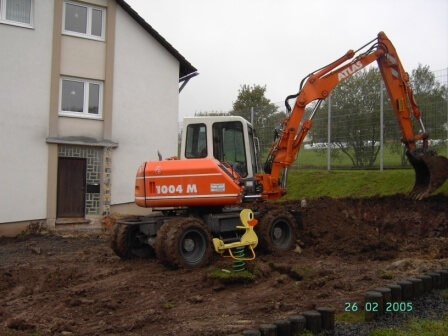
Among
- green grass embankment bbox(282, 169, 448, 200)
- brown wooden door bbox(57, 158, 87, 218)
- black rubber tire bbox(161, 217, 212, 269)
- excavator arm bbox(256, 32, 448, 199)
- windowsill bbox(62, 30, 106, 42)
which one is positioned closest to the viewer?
black rubber tire bbox(161, 217, 212, 269)

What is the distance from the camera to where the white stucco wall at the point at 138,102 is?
17500mm

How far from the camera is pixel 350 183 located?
15727mm

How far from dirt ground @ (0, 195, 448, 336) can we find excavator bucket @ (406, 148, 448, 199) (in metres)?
0.43

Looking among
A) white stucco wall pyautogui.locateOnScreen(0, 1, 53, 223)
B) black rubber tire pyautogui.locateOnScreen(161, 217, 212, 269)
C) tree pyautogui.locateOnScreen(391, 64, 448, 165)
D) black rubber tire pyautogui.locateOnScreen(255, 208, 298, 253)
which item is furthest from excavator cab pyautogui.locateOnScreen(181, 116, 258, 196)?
white stucco wall pyautogui.locateOnScreen(0, 1, 53, 223)

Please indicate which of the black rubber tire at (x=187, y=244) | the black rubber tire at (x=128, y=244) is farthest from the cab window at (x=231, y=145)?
the black rubber tire at (x=128, y=244)

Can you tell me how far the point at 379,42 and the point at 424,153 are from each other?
8.92 ft

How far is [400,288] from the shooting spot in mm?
6426

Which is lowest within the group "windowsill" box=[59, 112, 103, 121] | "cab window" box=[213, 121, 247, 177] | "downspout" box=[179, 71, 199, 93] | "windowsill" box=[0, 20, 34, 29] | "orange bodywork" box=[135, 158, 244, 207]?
"orange bodywork" box=[135, 158, 244, 207]

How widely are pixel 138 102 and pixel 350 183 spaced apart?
24.4ft

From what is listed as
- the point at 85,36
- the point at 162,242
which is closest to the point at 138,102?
the point at 85,36

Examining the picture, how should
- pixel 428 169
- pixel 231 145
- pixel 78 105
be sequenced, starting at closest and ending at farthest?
pixel 231 145, pixel 428 169, pixel 78 105

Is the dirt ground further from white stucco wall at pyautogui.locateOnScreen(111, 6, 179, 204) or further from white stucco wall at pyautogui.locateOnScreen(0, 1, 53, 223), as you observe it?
white stucco wall at pyautogui.locateOnScreen(111, 6, 179, 204)
